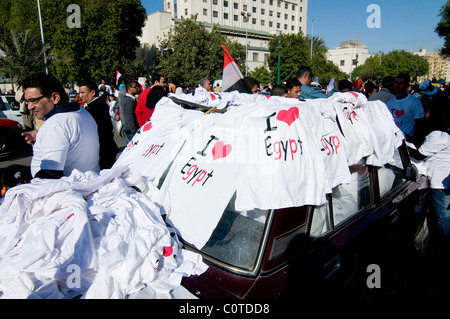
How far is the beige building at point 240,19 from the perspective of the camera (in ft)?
179

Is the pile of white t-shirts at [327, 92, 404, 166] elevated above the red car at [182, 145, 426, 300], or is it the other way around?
the pile of white t-shirts at [327, 92, 404, 166]

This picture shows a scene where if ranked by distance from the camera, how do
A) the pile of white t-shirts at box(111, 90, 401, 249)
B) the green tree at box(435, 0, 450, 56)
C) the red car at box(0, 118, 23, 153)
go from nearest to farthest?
the pile of white t-shirts at box(111, 90, 401, 249), the red car at box(0, 118, 23, 153), the green tree at box(435, 0, 450, 56)

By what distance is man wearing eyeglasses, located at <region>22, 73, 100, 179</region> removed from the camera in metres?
2.35

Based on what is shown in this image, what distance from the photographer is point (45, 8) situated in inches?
1335

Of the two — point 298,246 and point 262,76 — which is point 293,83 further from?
point 262,76

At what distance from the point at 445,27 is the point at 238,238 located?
36.3 meters

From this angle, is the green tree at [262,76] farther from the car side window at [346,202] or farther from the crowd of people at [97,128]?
the car side window at [346,202]

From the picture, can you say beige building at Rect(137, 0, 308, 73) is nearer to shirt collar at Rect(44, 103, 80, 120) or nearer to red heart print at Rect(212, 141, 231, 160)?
shirt collar at Rect(44, 103, 80, 120)

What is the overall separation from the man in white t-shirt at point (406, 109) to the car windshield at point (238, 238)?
475cm

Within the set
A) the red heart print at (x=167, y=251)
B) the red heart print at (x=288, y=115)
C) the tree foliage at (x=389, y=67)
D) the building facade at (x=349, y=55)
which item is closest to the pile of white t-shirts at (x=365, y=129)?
the red heart print at (x=288, y=115)

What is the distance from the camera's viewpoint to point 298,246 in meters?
1.82

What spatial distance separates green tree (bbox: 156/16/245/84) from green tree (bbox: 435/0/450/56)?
66.0ft

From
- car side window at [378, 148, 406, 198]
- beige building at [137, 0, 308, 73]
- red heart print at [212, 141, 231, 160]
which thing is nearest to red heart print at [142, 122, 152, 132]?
red heart print at [212, 141, 231, 160]

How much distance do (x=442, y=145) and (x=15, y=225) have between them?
402cm
